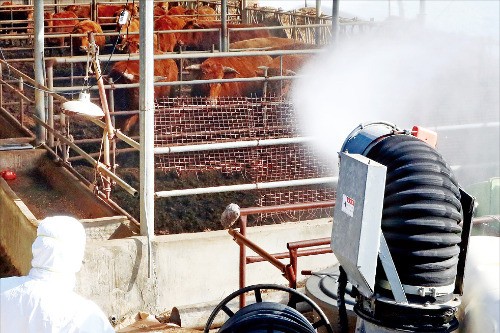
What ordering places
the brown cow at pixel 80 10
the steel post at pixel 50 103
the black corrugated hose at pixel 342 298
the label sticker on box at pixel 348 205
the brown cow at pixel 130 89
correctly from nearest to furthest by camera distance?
the label sticker on box at pixel 348 205
the black corrugated hose at pixel 342 298
the steel post at pixel 50 103
the brown cow at pixel 130 89
the brown cow at pixel 80 10

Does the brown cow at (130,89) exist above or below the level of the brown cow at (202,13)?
below

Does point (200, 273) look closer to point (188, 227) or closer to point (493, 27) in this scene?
point (188, 227)

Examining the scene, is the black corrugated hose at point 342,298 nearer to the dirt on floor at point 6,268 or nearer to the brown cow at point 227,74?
the dirt on floor at point 6,268

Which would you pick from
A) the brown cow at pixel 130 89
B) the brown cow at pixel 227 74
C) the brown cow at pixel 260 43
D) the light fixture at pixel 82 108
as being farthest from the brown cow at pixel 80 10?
the light fixture at pixel 82 108

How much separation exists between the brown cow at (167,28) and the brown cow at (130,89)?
19.5 ft

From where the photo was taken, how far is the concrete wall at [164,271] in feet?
24.7

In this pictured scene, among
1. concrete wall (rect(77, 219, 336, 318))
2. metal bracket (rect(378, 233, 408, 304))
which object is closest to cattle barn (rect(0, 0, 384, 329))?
concrete wall (rect(77, 219, 336, 318))

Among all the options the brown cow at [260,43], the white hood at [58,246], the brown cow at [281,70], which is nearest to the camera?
the white hood at [58,246]

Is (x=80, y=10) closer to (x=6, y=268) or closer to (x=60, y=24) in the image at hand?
(x=60, y=24)

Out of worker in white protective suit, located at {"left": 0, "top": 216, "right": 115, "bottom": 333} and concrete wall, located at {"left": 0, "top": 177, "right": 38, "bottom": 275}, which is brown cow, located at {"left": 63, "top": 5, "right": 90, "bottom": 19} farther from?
worker in white protective suit, located at {"left": 0, "top": 216, "right": 115, "bottom": 333}

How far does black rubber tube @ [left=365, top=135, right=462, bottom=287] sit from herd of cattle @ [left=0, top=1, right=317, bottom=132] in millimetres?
5073

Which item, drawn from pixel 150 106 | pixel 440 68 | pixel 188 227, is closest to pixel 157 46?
pixel 440 68

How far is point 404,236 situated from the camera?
4523 mm

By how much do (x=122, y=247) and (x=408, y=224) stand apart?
11.9 feet
